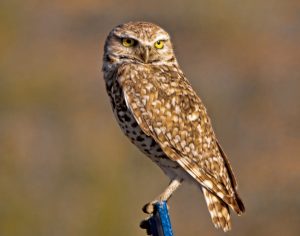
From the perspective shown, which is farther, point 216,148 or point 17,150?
point 17,150

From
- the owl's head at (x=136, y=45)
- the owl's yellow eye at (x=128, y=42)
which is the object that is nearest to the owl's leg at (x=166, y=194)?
the owl's head at (x=136, y=45)

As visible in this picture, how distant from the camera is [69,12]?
28531 millimetres

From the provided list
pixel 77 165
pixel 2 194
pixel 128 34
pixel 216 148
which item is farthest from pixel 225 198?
pixel 77 165

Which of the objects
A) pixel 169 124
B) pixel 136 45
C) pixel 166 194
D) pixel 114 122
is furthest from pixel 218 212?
pixel 114 122

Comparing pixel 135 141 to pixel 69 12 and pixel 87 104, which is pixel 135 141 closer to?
pixel 87 104

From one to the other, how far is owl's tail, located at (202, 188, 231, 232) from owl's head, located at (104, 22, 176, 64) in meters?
0.94

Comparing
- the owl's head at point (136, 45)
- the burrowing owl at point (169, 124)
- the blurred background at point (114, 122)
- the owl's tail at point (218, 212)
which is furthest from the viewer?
the blurred background at point (114, 122)

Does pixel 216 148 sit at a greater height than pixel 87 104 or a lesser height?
greater

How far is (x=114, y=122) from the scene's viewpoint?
16.8 m

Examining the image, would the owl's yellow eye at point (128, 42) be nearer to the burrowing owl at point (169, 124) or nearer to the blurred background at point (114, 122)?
the burrowing owl at point (169, 124)

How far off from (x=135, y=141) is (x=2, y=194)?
201 inches

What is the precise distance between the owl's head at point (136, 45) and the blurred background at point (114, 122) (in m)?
0.44

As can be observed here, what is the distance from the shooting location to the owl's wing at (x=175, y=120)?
28.3 feet

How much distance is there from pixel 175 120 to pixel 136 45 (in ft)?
1.70
